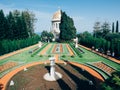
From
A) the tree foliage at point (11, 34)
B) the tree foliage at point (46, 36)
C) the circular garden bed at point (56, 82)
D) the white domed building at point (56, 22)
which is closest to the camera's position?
the circular garden bed at point (56, 82)

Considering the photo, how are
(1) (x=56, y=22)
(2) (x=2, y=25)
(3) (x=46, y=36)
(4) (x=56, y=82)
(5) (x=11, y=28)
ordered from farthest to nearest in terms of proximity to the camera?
1. (1) (x=56, y=22)
2. (3) (x=46, y=36)
3. (5) (x=11, y=28)
4. (2) (x=2, y=25)
5. (4) (x=56, y=82)

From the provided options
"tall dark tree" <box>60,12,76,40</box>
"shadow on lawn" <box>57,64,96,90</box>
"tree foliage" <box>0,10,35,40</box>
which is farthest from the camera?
Result: "tall dark tree" <box>60,12,76,40</box>

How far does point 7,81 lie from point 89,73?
11.1m

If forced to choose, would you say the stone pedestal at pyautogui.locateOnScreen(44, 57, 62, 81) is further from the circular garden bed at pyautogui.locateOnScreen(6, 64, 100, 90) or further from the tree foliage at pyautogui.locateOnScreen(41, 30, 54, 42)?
the tree foliage at pyautogui.locateOnScreen(41, 30, 54, 42)

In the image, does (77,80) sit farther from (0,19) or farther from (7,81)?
(0,19)

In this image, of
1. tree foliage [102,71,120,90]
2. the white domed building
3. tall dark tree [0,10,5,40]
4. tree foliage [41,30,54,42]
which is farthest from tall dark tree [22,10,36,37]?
tree foliage [102,71,120,90]

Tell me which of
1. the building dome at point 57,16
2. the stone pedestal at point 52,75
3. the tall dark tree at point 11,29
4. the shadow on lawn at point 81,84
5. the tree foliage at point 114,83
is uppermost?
the building dome at point 57,16

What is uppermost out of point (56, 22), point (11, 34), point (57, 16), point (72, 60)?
point (57, 16)

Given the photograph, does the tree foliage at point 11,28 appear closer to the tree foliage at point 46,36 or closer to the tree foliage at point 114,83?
the tree foliage at point 46,36

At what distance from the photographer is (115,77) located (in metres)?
12.0

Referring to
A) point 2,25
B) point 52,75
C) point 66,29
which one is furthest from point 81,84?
point 66,29

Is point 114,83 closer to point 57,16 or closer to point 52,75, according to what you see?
point 52,75

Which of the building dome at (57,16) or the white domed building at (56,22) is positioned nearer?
the white domed building at (56,22)

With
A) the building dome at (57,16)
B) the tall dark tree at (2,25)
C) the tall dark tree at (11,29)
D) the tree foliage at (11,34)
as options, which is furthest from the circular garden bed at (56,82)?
the building dome at (57,16)
